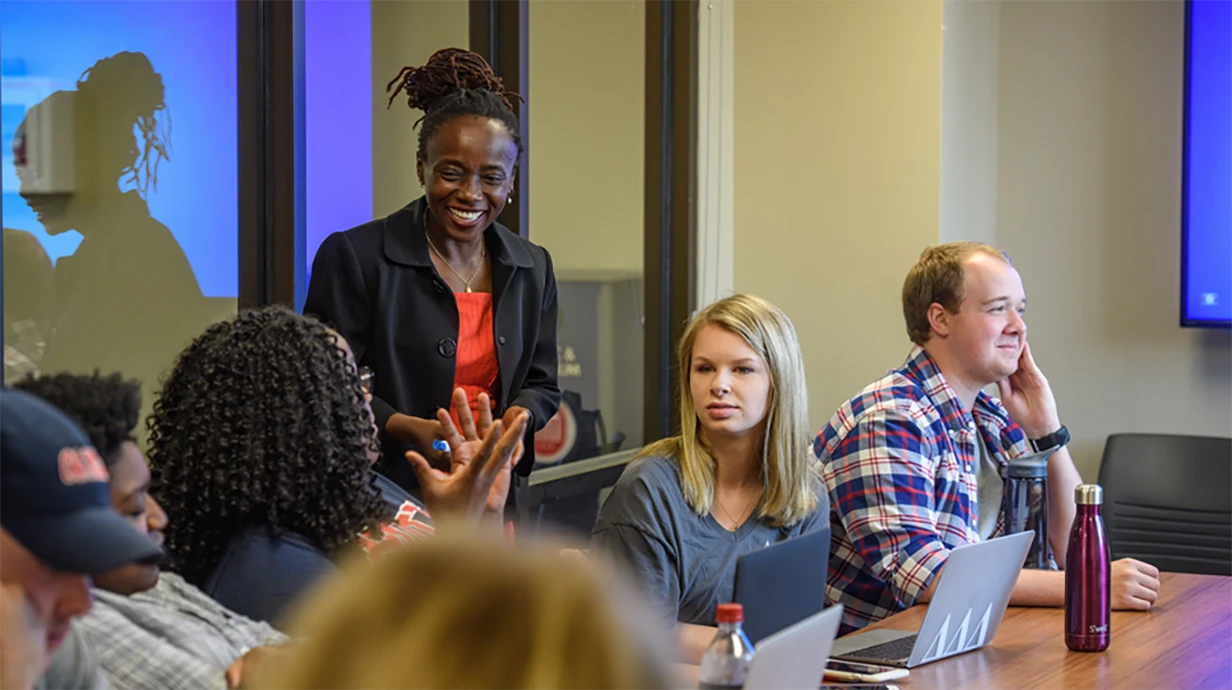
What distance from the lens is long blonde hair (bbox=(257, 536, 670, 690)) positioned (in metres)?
0.63

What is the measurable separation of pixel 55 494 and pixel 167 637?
456 millimetres

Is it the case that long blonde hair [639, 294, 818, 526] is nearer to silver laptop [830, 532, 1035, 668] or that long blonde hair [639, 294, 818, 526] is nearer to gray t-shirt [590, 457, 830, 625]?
gray t-shirt [590, 457, 830, 625]

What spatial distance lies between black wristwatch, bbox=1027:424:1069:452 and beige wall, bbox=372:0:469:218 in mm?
1749

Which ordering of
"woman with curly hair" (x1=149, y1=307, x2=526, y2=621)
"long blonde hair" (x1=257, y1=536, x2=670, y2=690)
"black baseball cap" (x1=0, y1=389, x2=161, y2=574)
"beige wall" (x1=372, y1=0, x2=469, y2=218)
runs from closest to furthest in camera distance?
1. "long blonde hair" (x1=257, y1=536, x2=670, y2=690)
2. "black baseball cap" (x1=0, y1=389, x2=161, y2=574)
3. "woman with curly hair" (x1=149, y1=307, x2=526, y2=621)
4. "beige wall" (x1=372, y1=0, x2=469, y2=218)

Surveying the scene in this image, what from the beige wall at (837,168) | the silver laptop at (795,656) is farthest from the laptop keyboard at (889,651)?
the beige wall at (837,168)

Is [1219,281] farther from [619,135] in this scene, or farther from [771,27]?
[619,135]

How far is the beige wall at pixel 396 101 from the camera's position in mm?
3549

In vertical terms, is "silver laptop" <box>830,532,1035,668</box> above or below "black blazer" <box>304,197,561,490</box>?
below

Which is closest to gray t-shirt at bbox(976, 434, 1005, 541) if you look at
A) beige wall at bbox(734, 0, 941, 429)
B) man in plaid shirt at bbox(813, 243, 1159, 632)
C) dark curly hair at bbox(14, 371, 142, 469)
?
man in plaid shirt at bbox(813, 243, 1159, 632)

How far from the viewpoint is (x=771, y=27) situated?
4520 millimetres

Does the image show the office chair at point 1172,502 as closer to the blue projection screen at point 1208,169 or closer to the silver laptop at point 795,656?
the blue projection screen at point 1208,169

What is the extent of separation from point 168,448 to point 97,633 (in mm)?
397

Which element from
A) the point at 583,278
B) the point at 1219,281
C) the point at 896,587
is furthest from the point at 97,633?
the point at 1219,281

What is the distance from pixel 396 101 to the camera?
365 centimetres
